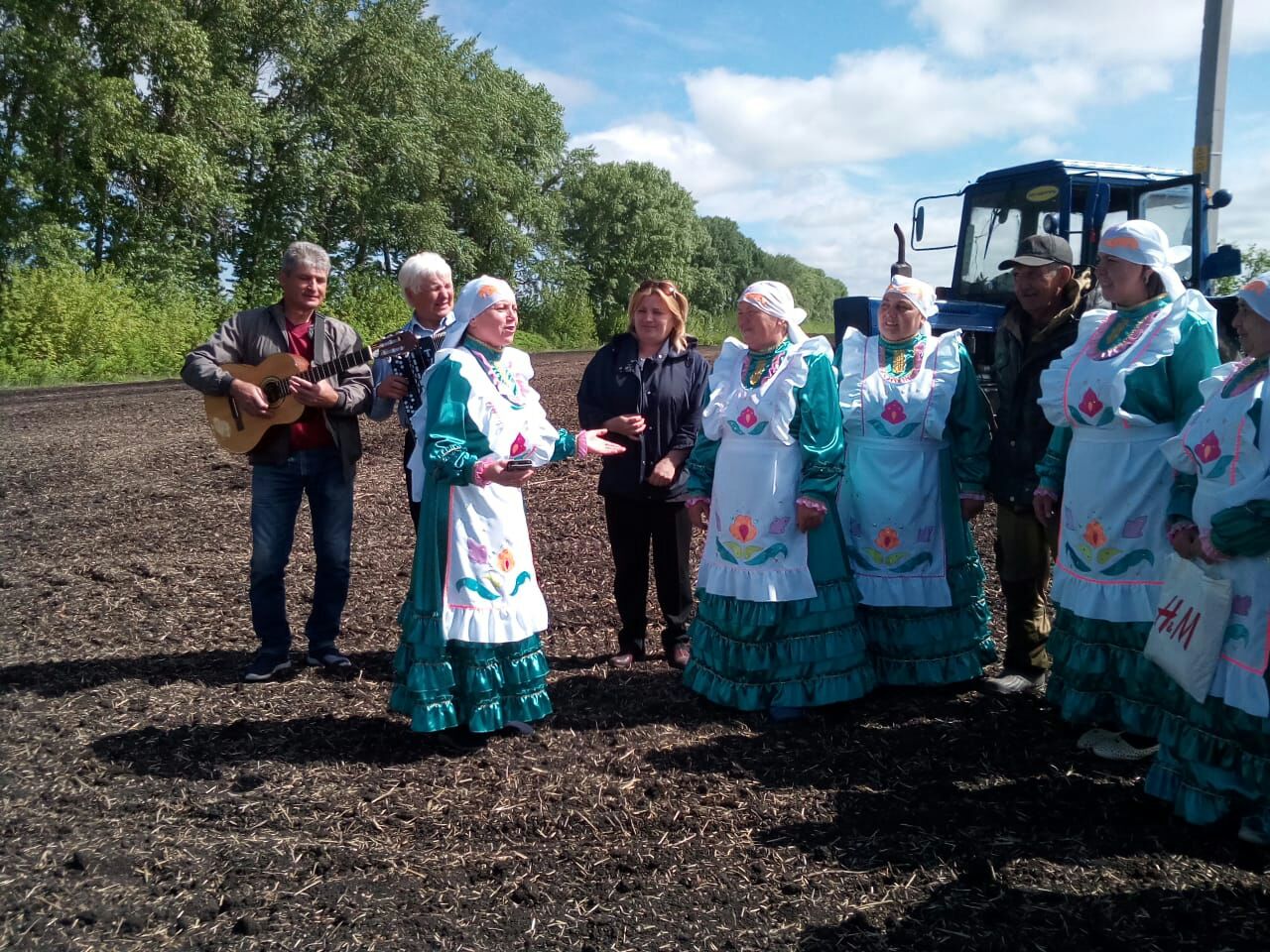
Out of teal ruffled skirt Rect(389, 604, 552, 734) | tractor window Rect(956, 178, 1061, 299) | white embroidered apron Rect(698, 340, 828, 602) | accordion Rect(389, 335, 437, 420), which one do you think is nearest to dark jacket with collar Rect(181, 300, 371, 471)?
accordion Rect(389, 335, 437, 420)

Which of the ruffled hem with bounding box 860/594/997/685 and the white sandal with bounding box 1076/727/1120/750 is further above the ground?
the ruffled hem with bounding box 860/594/997/685

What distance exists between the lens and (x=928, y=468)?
4.53m

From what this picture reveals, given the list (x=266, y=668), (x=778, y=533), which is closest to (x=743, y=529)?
(x=778, y=533)

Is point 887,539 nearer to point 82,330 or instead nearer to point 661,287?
point 661,287

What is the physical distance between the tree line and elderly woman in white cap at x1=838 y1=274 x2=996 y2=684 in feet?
64.5

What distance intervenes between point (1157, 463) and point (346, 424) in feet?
11.9

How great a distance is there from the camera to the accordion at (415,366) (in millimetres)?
4645

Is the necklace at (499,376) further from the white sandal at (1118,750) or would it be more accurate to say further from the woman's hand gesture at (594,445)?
the white sandal at (1118,750)

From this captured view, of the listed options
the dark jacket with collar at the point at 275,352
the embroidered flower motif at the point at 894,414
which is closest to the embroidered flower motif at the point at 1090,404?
the embroidered flower motif at the point at 894,414

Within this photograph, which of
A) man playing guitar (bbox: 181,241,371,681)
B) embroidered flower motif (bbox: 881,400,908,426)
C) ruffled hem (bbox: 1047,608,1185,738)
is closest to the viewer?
ruffled hem (bbox: 1047,608,1185,738)

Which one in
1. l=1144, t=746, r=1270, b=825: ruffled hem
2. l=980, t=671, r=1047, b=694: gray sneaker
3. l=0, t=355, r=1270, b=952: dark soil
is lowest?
l=0, t=355, r=1270, b=952: dark soil

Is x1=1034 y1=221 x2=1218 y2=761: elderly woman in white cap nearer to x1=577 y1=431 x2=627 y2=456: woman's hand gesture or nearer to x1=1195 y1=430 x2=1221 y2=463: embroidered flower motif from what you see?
x1=1195 y1=430 x2=1221 y2=463: embroidered flower motif

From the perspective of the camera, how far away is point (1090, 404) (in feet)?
12.4

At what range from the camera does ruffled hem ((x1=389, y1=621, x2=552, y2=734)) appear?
3.95m
